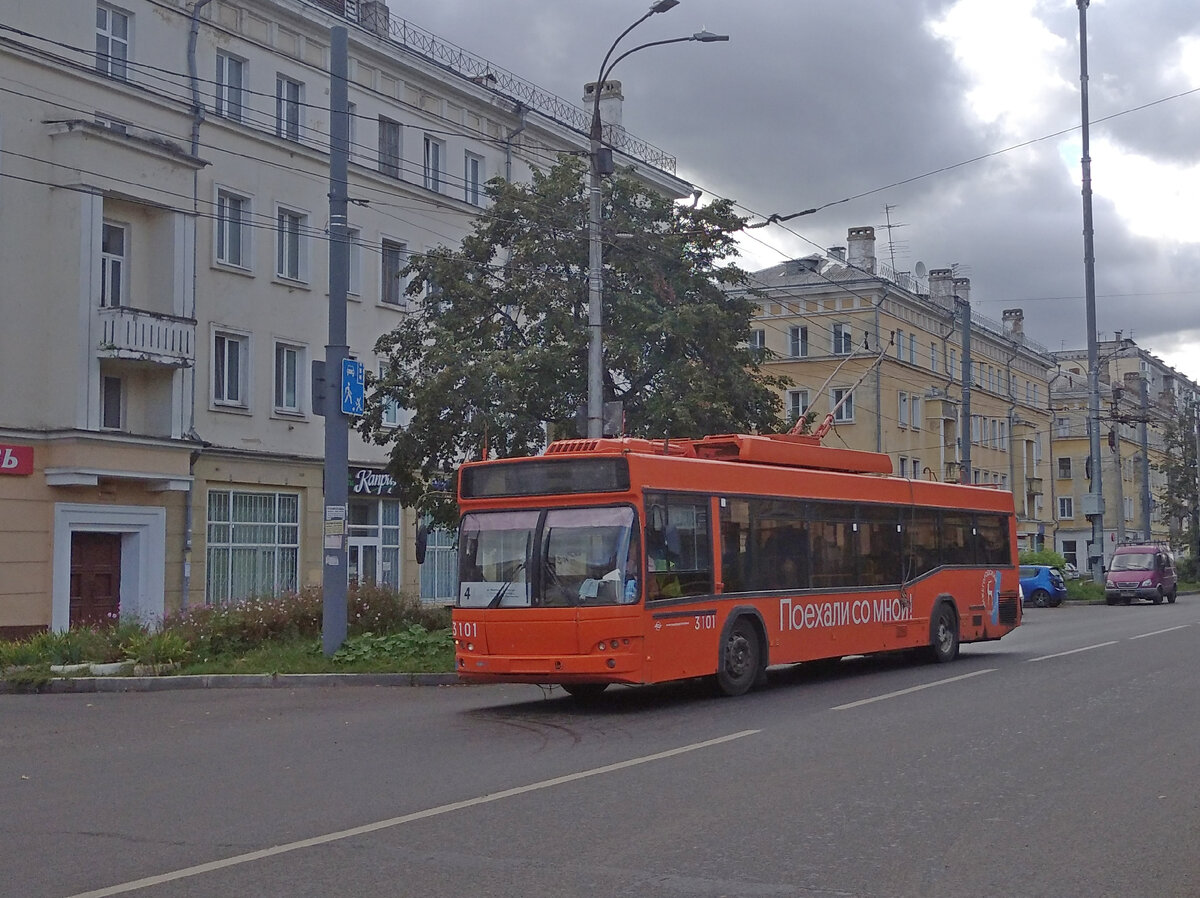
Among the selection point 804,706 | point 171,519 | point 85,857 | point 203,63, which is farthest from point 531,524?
point 203,63

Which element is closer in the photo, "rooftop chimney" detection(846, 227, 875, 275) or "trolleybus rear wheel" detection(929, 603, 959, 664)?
"trolleybus rear wheel" detection(929, 603, 959, 664)

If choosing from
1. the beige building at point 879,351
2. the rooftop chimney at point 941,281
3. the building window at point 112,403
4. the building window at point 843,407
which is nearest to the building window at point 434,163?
the building window at point 112,403

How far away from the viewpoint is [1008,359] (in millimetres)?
71438

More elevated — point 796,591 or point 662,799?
point 796,591

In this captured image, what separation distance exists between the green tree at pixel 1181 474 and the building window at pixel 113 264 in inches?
2173

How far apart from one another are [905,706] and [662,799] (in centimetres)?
579

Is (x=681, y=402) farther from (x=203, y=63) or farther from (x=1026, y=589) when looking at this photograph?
(x=1026, y=589)

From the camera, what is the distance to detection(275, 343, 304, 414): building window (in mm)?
32031

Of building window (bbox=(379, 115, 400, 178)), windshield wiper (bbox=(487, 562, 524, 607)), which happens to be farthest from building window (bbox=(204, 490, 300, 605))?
windshield wiper (bbox=(487, 562, 524, 607))

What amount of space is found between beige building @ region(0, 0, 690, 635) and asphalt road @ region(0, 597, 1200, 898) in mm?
11375

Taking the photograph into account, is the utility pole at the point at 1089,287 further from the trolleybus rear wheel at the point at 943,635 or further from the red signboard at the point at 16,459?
the red signboard at the point at 16,459

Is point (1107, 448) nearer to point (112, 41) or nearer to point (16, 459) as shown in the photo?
point (112, 41)

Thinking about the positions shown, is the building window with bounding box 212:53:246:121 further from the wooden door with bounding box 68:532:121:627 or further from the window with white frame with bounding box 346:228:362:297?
the wooden door with bounding box 68:532:121:627

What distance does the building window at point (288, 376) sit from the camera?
105ft
